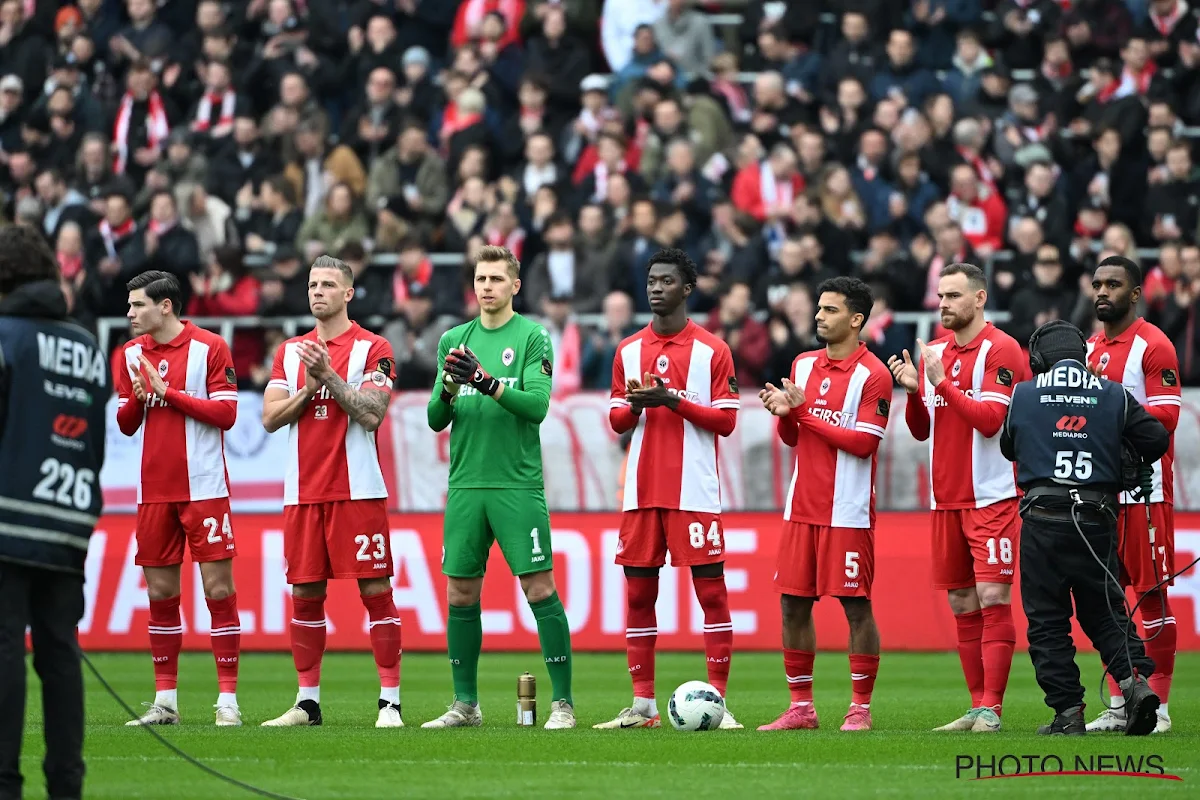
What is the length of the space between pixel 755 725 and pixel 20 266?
232 inches

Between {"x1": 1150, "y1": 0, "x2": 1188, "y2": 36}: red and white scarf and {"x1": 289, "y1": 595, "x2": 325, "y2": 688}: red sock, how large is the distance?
16464 mm

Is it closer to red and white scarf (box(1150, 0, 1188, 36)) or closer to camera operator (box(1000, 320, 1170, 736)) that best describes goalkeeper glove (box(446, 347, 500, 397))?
camera operator (box(1000, 320, 1170, 736))

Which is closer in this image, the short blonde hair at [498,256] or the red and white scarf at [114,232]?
the short blonde hair at [498,256]

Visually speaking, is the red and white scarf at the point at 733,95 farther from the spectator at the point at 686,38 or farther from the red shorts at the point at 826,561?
the red shorts at the point at 826,561

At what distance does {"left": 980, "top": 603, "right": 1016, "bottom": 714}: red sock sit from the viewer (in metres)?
10.9

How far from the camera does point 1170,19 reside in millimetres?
23297

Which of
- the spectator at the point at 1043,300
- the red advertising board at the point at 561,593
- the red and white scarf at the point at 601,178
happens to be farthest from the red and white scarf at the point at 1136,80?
the red advertising board at the point at 561,593

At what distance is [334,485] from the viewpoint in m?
11.3

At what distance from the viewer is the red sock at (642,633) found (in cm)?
1115

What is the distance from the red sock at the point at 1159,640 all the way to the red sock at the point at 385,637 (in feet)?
16.1

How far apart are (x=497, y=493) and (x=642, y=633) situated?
1.32m

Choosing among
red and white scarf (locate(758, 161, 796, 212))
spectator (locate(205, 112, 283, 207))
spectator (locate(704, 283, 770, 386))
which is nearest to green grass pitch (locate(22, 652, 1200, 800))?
spectator (locate(704, 283, 770, 386))
